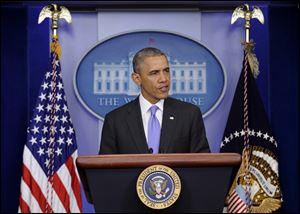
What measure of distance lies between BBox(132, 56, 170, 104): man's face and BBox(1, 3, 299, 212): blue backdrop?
1.60 meters

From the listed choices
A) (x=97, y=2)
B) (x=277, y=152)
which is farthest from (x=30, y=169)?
(x=277, y=152)

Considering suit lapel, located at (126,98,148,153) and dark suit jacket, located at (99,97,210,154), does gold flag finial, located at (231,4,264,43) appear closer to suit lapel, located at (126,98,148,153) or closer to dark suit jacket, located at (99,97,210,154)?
dark suit jacket, located at (99,97,210,154)

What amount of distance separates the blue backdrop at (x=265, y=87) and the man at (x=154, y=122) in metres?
1.55

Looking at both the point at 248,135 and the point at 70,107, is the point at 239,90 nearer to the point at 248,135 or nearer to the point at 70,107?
the point at 248,135

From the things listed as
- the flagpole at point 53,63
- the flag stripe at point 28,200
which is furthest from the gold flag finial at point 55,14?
the flag stripe at point 28,200

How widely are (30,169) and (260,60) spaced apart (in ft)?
6.30

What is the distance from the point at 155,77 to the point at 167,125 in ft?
0.95

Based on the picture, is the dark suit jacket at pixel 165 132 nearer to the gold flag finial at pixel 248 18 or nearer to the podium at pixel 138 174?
the podium at pixel 138 174

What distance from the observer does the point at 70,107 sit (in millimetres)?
5559

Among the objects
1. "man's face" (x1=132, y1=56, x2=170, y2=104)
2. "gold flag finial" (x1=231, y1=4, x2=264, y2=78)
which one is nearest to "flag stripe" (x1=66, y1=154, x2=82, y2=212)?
"man's face" (x1=132, y1=56, x2=170, y2=104)

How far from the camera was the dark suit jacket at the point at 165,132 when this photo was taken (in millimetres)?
4113

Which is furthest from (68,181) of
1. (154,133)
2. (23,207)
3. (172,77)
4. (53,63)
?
(154,133)

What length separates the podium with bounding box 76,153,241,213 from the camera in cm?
298

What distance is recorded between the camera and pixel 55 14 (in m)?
5.31
